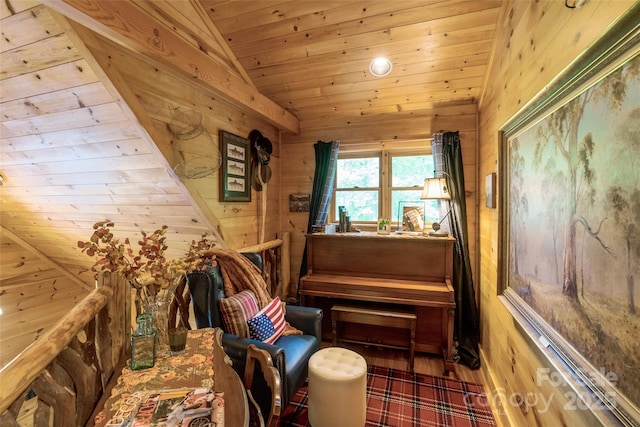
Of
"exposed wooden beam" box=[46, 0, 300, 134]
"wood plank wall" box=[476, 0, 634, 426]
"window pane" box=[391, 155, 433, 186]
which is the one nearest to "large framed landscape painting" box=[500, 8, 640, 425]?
"wood plank wall" box=[476, 0, 634, 426]

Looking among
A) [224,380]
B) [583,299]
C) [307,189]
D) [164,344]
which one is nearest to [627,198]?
[583,299]

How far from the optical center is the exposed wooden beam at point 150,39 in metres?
1.28

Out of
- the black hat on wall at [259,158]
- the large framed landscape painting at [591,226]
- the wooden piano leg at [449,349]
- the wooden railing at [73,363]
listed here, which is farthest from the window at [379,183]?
the wooden railing at [73,363]

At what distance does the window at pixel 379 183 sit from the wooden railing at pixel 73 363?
2473 mm

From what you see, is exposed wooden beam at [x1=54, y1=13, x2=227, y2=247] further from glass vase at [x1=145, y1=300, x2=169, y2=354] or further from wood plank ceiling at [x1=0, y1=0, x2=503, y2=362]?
glass vase at [x1=145, y1=300, x2=169, y2=354]

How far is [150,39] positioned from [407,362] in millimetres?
3141

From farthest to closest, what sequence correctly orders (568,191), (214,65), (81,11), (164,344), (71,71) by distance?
(214,65) → (71,71) → (164,344) → (81,11) → (568,191)

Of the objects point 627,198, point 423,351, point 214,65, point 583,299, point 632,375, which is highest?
point 214,65

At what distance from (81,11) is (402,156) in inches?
111

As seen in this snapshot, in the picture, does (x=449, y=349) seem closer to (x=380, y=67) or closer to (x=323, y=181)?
(x=323, y=181)

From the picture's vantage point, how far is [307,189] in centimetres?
339

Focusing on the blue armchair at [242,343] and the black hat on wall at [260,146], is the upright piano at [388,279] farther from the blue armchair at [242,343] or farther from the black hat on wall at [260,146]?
the black hat on wall at [260,146]

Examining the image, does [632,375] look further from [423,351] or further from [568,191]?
[423,351]

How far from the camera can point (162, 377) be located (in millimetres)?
1126
